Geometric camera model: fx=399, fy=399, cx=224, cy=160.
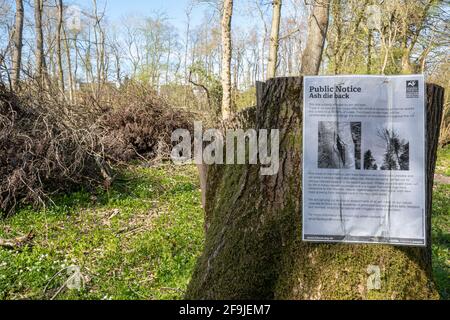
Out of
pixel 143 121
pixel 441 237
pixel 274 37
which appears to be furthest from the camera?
pixel 274 37

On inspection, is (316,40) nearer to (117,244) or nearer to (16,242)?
(117,244)

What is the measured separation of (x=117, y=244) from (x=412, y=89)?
13.2 feet

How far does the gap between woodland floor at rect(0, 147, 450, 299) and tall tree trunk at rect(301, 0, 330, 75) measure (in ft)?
14.6

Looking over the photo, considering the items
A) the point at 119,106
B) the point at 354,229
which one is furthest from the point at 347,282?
the point at 119,106

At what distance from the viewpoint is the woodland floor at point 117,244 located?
12.6 ft

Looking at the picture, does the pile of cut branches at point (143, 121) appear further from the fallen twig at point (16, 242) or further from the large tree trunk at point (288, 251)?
the large tree trunk at point (288, 251)

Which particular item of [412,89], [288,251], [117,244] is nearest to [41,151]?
[117,244]

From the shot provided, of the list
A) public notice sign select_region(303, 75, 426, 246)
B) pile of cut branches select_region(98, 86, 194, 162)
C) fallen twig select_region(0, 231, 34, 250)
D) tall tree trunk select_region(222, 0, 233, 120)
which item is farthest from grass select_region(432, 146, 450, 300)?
pile of cut branches select_region(98, 86, 194, 162)

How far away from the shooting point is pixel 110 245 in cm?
499

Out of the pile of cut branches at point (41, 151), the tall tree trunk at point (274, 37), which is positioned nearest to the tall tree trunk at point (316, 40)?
the tall tree trunk at point (274, 37)

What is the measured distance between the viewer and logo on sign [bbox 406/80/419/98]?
7.39 ft

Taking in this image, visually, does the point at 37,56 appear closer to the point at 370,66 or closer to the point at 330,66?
the point at 330,66

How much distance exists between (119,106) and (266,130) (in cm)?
980

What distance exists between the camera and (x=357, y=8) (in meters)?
17.8
